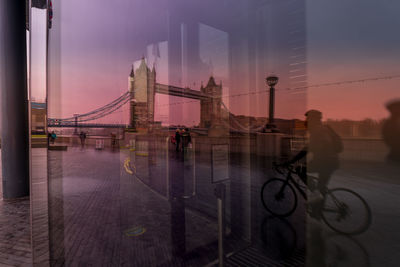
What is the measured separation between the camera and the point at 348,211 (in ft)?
7.36

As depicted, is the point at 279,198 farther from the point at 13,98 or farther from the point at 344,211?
the point at 13,98

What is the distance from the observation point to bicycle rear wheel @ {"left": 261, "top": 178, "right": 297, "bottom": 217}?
2980 millimetres

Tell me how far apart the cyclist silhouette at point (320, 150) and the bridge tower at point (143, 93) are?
5.71m

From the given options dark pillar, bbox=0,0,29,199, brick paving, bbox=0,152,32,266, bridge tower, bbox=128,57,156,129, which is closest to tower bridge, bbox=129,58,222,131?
bridge tower, bbox=128,57,156,129

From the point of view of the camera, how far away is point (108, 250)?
211 centimetres

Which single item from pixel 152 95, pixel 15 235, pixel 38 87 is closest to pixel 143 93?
pixel 152 95

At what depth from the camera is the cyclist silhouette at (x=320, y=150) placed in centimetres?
150

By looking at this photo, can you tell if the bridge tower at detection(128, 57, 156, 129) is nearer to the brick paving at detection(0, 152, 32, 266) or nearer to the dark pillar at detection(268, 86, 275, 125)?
the brick paving at detection(0, 152, 32, 266)

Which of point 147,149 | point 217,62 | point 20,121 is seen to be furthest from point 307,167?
point 147,149

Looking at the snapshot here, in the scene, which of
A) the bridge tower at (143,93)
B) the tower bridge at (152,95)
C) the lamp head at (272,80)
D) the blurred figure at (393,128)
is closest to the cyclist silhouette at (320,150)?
the blurred figure at (393,128)

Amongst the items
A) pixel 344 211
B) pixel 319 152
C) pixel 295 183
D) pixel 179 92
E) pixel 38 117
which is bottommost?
pixel 344 211

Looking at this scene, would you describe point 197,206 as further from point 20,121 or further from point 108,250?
point 20,121

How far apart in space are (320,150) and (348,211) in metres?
0.93

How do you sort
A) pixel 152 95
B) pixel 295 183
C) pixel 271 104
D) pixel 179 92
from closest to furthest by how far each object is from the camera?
pixel 271 104 < pixel 295 183 < pixel 179 92 < pixel 152 95
